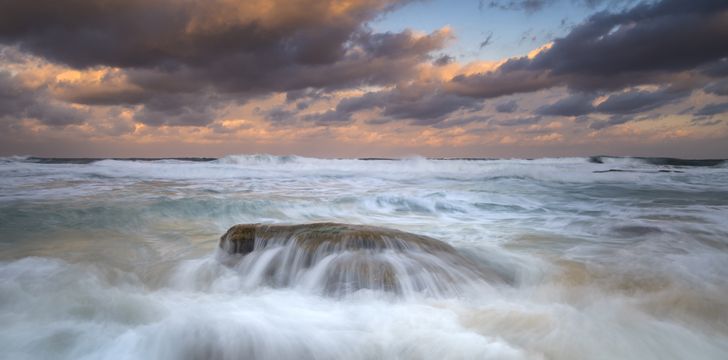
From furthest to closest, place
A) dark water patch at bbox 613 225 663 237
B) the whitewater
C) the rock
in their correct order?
dark water patch at bbox 613 225 663 237
the rock
the whitewater

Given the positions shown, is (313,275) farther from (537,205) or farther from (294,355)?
(537,205)

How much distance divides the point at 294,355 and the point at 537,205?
9293 mm

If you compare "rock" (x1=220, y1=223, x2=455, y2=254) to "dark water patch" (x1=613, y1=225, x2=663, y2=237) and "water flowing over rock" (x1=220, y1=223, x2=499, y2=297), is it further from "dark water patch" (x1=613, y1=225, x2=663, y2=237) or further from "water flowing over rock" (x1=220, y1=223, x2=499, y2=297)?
"dark water patch" (x1=613, y1=225, x2=663, y2=237)

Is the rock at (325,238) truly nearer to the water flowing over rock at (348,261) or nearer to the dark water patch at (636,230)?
the water flowing over rock at (348,261)

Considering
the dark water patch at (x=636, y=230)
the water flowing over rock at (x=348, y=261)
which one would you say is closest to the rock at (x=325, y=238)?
the water flowing over rock at (x=348, y=261)

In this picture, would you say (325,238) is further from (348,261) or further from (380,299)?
(380,299)

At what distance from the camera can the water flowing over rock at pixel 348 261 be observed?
3561 millimetres

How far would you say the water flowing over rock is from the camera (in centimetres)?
356

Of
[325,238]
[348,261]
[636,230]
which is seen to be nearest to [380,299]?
[348,261]

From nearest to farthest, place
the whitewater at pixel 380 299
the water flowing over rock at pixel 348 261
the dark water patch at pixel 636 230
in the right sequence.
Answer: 1. the whitewater at pixel 380 299
2. the water flowing over rock at pixel 348 261
3. the dark water patch at pixel 636 230

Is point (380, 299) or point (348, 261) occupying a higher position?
point (348, 261)

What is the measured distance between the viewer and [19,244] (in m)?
5.68

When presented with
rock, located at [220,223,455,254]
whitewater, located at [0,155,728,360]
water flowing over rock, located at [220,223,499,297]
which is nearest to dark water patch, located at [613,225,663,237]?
whitewater, located at [0,155,728,360]

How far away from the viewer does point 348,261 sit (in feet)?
12.3
